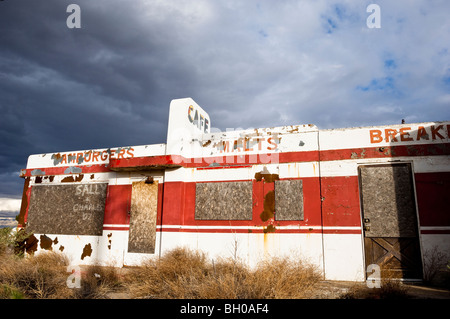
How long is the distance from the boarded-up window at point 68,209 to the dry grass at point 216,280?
12.9ft

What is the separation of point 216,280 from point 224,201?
341 centimetres

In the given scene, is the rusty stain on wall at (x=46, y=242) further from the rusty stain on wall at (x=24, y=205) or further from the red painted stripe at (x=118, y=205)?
the red painted stripe at (x=118, y=205)

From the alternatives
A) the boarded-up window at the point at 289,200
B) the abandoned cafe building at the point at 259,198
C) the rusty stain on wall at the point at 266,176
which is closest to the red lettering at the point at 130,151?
the abandoned cafe building at the point at 259,198

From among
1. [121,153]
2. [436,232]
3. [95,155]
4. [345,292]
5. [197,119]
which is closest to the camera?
[345,292]

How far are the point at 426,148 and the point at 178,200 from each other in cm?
740

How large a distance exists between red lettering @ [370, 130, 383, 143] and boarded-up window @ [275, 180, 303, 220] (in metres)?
2.38

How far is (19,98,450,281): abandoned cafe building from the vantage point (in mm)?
8094

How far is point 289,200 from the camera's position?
8.97 meters

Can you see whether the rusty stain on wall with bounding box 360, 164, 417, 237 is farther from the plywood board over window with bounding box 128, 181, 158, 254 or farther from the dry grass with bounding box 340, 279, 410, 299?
the plywood board over window with bounding box 128, 181, 158, 254

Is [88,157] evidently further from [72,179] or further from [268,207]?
[268,207]

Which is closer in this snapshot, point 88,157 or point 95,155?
point 95,155

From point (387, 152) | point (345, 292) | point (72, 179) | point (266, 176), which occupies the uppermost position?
point (387, 152)

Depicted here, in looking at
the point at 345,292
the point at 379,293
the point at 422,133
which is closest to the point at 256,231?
the point at 345,292

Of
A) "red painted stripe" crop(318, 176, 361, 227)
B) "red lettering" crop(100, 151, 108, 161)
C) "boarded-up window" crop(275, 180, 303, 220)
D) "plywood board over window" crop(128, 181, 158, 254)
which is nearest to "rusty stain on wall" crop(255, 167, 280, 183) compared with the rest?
"boarded-up window" crop(275, 180, 303, 220)
